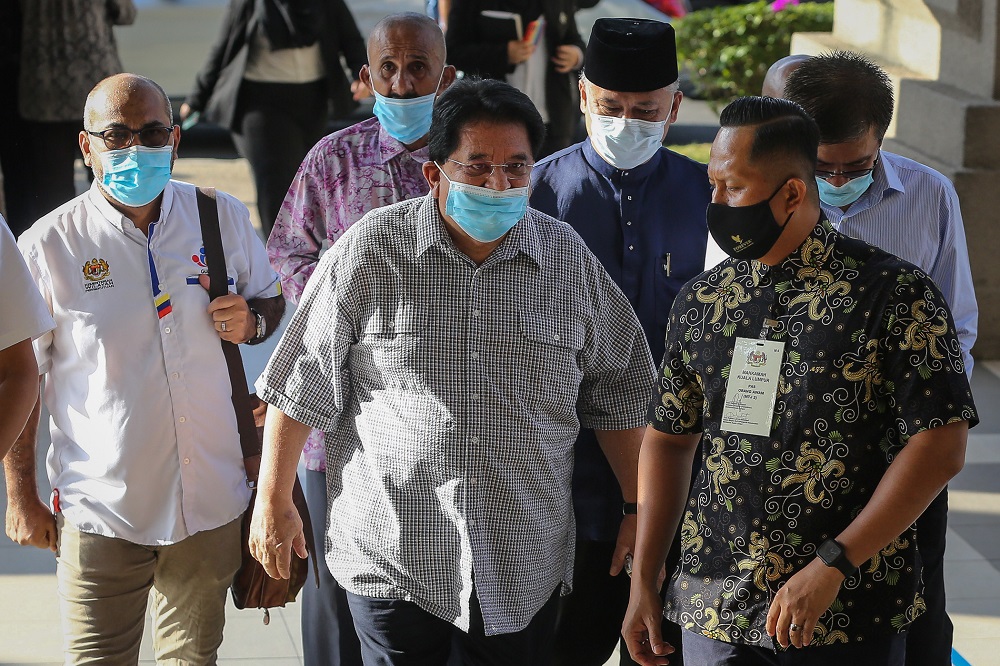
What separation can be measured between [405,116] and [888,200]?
1388 millimetres

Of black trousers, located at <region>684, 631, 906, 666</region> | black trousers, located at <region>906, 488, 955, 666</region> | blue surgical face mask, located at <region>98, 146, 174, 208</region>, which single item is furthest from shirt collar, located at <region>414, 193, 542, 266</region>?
black trousers, located at <region>906, 488, 955, 666</region>

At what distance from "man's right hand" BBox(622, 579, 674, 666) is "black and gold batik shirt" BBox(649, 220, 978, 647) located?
18cm

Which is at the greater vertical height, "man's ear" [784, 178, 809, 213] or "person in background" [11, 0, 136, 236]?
"man's ear" [784, 178, 809, 213]

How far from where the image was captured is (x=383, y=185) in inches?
163

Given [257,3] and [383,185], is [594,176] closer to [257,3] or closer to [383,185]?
[383,185]

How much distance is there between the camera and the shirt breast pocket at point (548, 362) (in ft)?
10.7

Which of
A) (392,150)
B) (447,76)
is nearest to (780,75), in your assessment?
(447,76)

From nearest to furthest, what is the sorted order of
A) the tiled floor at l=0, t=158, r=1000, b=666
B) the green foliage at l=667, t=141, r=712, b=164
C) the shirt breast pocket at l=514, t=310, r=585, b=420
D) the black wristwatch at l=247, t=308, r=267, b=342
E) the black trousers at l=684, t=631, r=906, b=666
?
the black trousers at l=684, t=631, r=906, b=666 → the shirt breast pocket at l=514, t=310, r=585, b=420 → the black wristwatch at l=247, t=308, r=267, b=342 → the tiled floor at l=0, t=158, r=1000, b=666 → the green foliage at l=667, t=141, r=712, b=164

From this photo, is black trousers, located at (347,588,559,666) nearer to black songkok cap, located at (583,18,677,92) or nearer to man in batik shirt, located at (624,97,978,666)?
man in batik shirt, located at (624,97,978,666)

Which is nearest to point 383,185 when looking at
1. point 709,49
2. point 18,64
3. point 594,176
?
point 594,176

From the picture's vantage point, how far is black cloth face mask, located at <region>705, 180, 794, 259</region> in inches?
113

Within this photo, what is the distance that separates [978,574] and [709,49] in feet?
23.3

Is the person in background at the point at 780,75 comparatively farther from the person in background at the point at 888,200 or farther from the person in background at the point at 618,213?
the person in background at the point at 618,213

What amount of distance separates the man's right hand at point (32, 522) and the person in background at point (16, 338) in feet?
1.95
